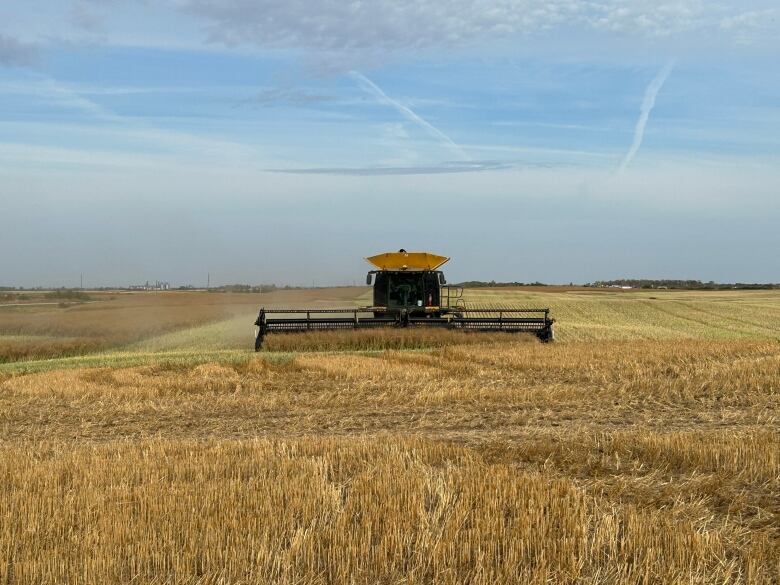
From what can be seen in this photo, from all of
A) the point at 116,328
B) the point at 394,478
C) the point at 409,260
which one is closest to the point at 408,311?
the point at 409,260

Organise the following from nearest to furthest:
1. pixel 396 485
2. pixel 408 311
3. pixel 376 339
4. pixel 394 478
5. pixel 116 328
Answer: pixel 396 485 < pixel 394 478 < pixel 376 339 < pixel 408 311 < pixel 116 328

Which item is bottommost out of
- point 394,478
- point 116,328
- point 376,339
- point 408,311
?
point 116,328

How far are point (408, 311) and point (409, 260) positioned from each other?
1628mm

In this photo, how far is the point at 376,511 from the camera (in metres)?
5.23

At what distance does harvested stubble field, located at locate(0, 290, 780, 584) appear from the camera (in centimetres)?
444

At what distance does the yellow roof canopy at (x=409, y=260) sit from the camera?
22.5 metres

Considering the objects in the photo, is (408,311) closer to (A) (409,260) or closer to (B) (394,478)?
(A) (409,260)

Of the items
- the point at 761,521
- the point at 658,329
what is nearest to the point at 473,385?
the point at 761,521

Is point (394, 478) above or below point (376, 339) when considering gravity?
below

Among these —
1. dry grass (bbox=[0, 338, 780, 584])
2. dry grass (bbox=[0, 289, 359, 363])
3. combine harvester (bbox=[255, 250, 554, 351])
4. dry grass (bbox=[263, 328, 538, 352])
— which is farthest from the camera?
dry grass (bbox=[0, 289, 359, 363])

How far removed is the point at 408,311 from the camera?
21.8 metres

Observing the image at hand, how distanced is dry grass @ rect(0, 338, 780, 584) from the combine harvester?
8.99m

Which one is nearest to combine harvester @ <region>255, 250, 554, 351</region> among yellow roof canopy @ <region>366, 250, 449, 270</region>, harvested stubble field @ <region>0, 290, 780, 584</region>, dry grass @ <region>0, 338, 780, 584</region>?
yellow roof canopy @ <region>366, 250, 449, 270</region>

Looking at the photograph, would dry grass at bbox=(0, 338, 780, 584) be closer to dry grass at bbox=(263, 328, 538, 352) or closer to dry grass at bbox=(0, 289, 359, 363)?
dry grass at bbox=(263, 328, 538, 352)
